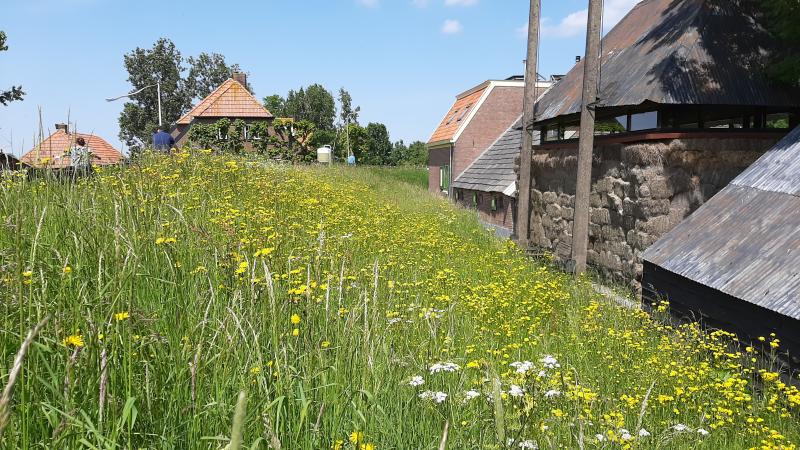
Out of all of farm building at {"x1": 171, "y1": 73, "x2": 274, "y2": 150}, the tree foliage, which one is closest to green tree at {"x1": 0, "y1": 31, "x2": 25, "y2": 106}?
farm building at {"x1": 171, "y1": 73, "x2": 274, "y2": 150}

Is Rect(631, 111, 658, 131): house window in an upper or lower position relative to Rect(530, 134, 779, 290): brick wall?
upper

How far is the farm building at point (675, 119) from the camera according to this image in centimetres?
988

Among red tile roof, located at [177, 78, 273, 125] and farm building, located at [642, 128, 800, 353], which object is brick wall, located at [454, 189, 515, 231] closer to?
farm building, located at [642, 128, 800, 353]

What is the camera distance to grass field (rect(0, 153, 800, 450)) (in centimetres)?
231

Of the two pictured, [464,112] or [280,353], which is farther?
[464,112]

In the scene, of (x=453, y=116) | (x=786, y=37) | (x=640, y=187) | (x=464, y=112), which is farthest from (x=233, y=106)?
(x=786, y=37)

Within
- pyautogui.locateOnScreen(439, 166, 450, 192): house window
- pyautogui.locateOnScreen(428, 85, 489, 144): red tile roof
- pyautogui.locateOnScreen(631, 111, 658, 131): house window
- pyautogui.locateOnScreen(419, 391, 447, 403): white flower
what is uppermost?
pyautogui.locateOnScreen(428, 85, 489, 144): red tile roof

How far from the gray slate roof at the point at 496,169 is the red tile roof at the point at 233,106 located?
2363 cm

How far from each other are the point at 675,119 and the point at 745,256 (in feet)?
13.2

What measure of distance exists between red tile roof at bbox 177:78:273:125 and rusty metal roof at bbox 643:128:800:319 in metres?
43.3

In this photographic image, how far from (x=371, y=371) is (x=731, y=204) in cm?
698

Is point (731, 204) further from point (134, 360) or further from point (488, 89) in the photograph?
point (488, 89)

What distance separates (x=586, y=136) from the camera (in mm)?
11422

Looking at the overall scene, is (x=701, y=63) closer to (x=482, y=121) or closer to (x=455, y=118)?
(x=482, y=121)
